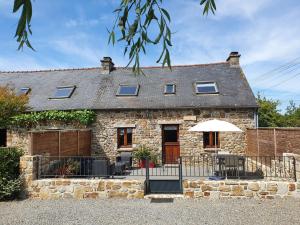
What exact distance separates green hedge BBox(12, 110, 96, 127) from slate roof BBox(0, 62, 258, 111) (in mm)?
494

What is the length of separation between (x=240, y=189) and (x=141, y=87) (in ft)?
32.2

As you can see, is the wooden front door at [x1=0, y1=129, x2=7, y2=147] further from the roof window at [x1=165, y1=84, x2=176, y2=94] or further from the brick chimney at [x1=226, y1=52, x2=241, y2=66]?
the brick chimney at [x1=226, y1=52, x2=241, y2=66]

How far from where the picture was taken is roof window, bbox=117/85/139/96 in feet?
51.0

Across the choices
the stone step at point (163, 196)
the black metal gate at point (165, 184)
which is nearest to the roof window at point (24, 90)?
the black metal gate at point (165, 184)

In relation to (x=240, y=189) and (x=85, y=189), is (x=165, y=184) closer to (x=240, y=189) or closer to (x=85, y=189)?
(x=240, y=189)

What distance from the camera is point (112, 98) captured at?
15336 millimetres

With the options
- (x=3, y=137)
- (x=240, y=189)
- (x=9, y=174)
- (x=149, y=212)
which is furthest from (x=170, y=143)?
(x=3, y=137)

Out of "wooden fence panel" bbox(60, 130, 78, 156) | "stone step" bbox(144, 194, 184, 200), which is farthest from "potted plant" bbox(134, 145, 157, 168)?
"stone step" bbox(144, 194, 184, 200)

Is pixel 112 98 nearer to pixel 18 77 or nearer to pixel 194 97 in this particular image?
pixel 194 97

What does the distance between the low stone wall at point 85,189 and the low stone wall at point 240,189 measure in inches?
61.8

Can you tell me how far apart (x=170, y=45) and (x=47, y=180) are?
23.5 feet

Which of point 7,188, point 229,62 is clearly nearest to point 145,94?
point 229,62

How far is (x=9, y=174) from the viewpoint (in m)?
8.15

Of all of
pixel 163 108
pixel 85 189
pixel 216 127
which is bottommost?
pixel 85 189
